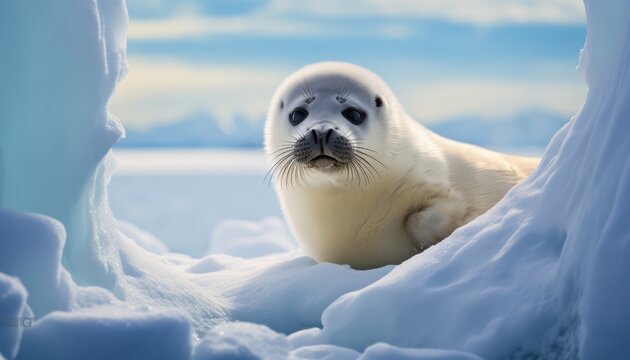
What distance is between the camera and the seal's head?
4414 millimetres

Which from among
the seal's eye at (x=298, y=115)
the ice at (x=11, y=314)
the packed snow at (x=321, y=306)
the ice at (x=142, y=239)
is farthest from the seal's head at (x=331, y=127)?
the ice at (x=142, y=239)

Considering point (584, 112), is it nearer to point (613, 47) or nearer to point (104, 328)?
point (613, 47)

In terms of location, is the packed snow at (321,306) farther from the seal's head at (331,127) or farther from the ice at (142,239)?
the ice at (142,239)

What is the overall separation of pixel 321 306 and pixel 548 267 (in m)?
1.62

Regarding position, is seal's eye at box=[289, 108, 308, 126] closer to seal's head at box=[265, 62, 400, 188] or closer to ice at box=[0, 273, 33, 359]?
seal's head at box=[265, 62, 400, 188]

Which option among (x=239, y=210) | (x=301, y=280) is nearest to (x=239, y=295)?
(x=301, y=280)

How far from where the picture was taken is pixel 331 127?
439cm

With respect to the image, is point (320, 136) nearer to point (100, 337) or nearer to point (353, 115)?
point (353, 115)

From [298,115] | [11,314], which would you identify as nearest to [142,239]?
[298,115]

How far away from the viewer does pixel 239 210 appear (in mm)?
12500

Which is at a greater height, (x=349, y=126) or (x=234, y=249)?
(x=349, y=126)

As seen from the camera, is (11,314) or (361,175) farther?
(361,175)

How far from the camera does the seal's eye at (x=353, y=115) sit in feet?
15.6

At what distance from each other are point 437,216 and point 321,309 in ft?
3.34
